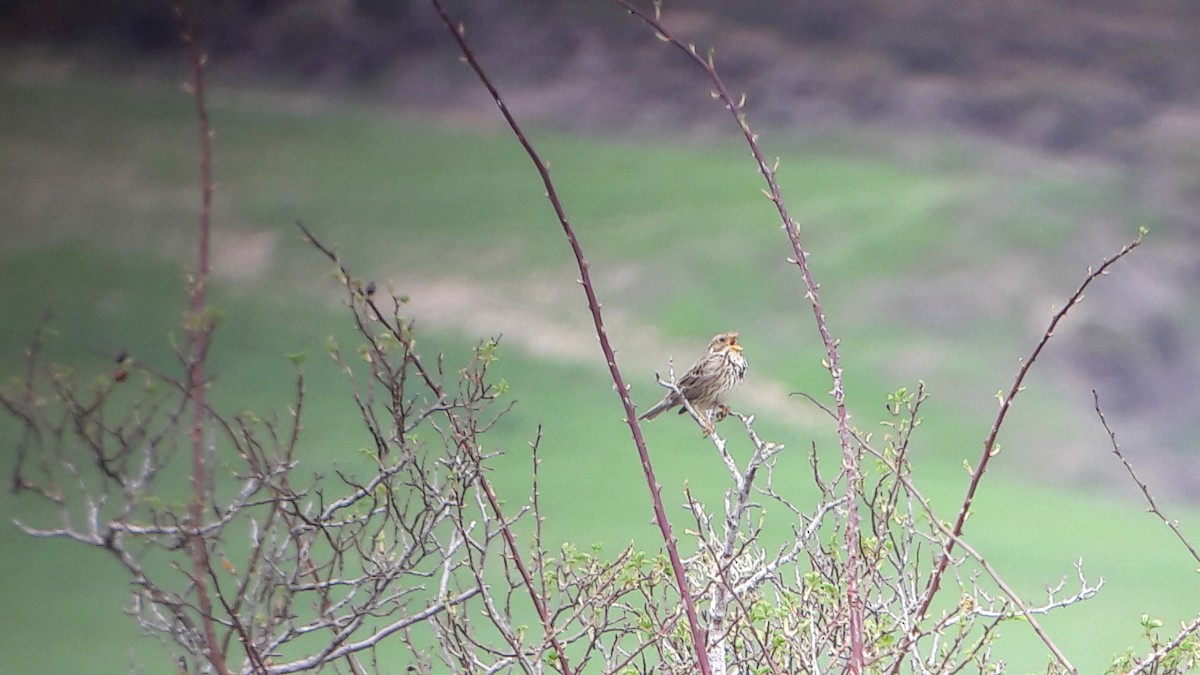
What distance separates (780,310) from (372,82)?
9.36 ft

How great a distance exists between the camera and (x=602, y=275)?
26.7ft

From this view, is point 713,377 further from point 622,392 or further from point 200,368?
point 200,368

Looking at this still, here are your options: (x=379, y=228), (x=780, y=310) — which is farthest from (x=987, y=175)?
(x=379, y=228)

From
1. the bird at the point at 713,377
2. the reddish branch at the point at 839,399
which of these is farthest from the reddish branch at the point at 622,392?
the bird at the point at 713,377

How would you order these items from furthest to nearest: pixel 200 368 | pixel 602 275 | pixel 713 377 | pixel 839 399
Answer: pixel 602 275 < pixel 713 377 < pixel 839 399 < pixel 200 368

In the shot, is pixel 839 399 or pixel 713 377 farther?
pixel 713 377

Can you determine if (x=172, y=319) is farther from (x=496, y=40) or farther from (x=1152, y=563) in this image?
(x=1152, y=563)

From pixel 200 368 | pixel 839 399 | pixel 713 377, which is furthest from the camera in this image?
pixel 713 377

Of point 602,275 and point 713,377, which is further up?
point 602,275

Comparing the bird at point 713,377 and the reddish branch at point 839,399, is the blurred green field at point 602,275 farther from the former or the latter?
the reddish branch at point 839,399

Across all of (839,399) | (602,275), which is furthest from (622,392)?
(602,275)

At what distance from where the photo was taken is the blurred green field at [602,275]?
6.93 meters

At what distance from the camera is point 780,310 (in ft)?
26.3

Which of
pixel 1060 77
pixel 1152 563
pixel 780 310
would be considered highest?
pixel 1060 77
